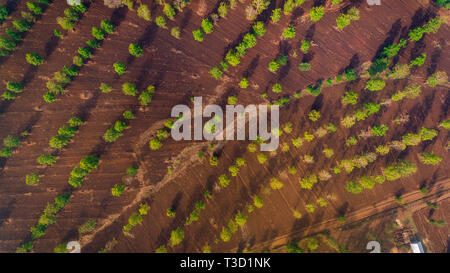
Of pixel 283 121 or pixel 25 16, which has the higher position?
pixel 25 16

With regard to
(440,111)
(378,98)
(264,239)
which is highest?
(378,98)

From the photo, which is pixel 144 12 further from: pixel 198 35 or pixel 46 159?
pixel 46 159

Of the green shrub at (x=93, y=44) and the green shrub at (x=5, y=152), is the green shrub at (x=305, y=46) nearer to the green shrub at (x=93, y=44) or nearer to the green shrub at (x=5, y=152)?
the green shrub at (x=93, y=44)

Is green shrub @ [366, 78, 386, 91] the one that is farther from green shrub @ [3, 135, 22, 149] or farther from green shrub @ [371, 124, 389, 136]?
green shrub @ [3, 135, 22, 149]

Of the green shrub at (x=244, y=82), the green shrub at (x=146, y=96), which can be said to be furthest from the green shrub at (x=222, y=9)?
the green shrub at (x=146, y=96)

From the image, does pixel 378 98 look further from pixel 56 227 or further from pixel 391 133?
pixel 56 227

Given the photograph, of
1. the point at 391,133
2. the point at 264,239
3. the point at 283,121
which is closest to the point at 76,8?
the point at 283,121

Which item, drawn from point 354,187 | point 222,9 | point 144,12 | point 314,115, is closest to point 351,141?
point 354,187

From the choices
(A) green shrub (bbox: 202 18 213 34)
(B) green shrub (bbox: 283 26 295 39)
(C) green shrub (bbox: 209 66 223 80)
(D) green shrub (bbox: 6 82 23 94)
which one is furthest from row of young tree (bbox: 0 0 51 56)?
(B) green shrub (bbox: 283 26 295 39)
